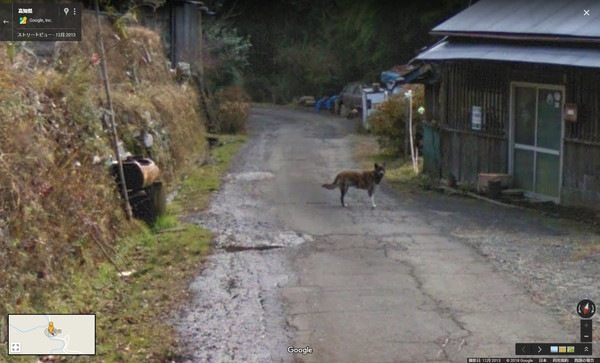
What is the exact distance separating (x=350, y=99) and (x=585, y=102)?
26101 mm

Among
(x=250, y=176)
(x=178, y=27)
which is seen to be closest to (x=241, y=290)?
(x=250, y=176)

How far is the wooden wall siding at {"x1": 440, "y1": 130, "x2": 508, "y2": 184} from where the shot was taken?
1823 centimetres

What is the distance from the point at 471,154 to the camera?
1914 cm

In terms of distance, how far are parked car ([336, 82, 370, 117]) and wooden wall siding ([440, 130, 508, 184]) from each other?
65.4 ft

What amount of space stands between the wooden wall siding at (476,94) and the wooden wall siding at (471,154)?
172 millimetres

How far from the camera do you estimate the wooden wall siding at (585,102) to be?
50.9ft

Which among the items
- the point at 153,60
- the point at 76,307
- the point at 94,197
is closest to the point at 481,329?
the point at 76,307

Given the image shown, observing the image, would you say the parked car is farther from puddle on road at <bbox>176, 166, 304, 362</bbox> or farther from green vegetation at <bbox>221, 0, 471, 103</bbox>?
puddle on road at <bbox>176, 166, 304, 362</bbox>

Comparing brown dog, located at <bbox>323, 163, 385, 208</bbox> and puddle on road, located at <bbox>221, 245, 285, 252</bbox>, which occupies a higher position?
brown dog, located at <bbox>323, 163, 385, 208</bbox>

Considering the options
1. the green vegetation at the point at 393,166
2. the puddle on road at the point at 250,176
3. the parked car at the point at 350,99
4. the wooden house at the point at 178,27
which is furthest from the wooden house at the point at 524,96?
the parked car at the point at 350,99

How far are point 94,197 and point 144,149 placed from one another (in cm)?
463

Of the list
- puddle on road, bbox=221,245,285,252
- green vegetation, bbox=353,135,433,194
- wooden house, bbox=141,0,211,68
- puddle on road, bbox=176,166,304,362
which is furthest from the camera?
wooden house, bbox=141,0,211,68

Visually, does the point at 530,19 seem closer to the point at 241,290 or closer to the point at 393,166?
the point at 393,166

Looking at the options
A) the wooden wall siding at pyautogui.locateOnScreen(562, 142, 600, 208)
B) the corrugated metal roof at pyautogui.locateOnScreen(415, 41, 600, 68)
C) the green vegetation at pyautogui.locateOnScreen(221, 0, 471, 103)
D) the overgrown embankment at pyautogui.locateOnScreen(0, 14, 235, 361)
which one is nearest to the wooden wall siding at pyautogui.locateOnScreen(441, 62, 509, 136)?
the corrugated metal roof at pyautogui.locateOnScreen(415, 41, 600, 68)
